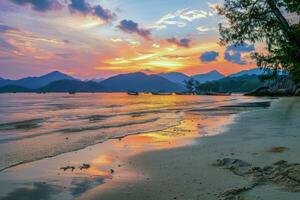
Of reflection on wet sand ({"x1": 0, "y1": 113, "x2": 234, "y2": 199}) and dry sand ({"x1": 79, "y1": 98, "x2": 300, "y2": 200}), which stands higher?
dry sand ({"x1": 79, "y1": 98, "x2": 300, "y2": 200})

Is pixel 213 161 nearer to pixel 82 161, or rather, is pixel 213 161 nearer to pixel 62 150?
pixel 82 161

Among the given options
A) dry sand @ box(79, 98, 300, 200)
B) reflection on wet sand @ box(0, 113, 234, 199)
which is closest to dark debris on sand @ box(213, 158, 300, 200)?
dry sand @ box(79, 98, 300, 200)

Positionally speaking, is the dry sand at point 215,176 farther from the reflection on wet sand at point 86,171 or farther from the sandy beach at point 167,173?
the reflection on wet sand at point 86,171

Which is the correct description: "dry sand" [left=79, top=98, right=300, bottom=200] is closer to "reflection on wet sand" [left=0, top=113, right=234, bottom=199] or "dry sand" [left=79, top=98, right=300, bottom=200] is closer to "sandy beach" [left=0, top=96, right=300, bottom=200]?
"sandy beach" [left=0, top=96, right=300, bottom=200]

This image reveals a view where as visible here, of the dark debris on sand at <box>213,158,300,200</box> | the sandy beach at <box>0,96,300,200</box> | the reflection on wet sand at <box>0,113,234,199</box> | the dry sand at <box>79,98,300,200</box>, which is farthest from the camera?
the reflection on wet sand at <box>0,113,234,199</box>

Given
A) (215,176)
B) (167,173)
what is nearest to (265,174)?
(215,176)

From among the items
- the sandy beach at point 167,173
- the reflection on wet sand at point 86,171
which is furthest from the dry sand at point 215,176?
the reflection on wet sand at point 86,171

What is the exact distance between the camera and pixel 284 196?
949 centimetres

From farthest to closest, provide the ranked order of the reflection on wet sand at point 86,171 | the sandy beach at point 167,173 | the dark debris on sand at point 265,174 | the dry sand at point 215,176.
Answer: the reflection on wet sand at point 86,171, the sandy beach at point 167,173, the dry sand at point 215,176, the dark debris on sand at point 265,174

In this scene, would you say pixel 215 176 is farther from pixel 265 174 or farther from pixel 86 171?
pixel 86 171

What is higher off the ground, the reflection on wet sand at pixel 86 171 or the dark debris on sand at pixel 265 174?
the dark debris on sand at pixel 265 174

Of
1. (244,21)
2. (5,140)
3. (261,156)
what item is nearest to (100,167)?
(261,156)

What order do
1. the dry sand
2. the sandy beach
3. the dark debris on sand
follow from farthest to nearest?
the sandy beach
the dry sand
the dark debris on sand

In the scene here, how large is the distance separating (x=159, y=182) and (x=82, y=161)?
258 inches
